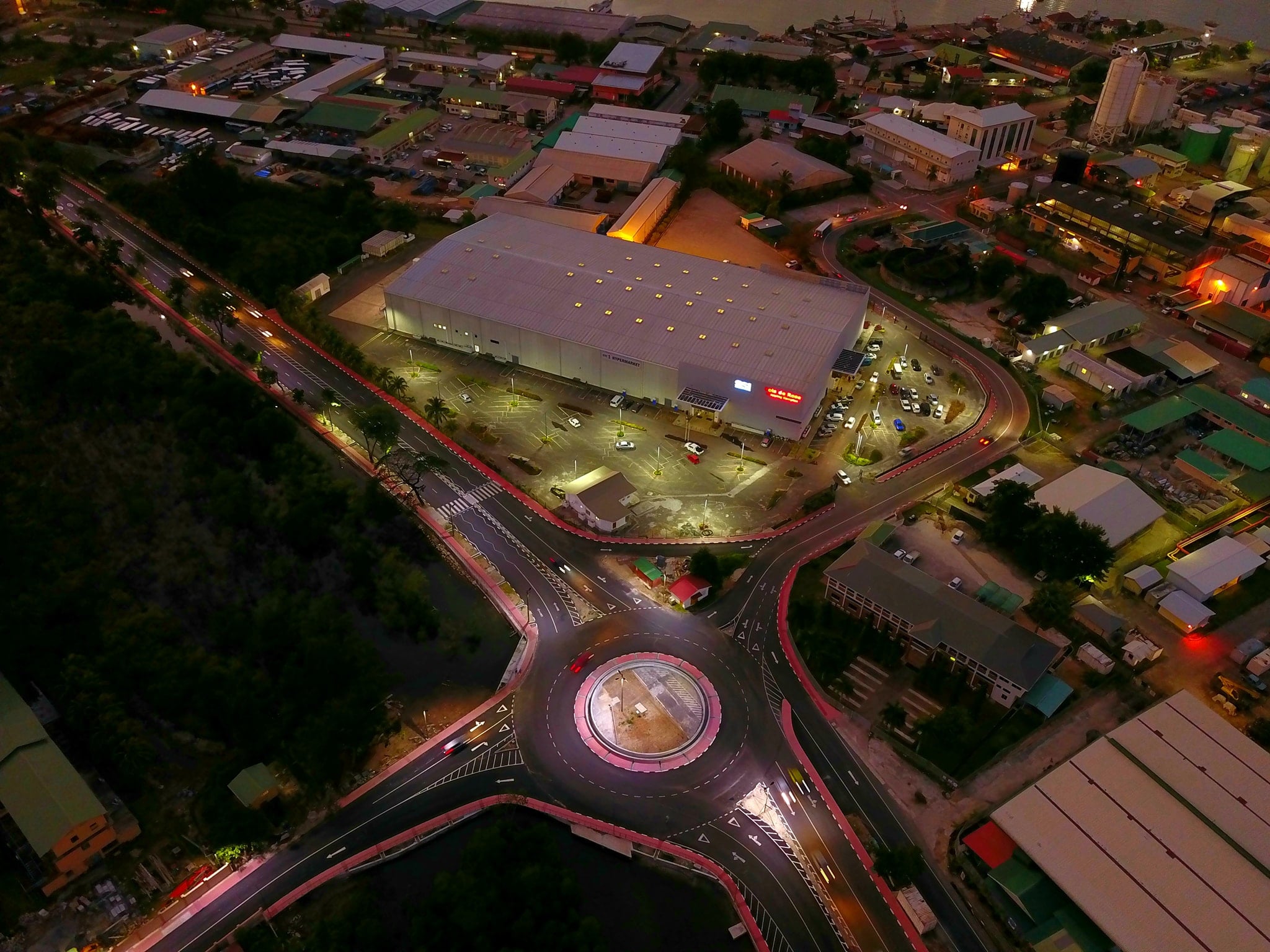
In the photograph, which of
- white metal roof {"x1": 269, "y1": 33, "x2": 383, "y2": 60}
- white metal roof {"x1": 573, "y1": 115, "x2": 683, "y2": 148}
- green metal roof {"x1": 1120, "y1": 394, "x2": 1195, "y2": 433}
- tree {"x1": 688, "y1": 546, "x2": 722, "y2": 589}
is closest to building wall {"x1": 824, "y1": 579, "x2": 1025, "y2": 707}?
tree {"x1": 688, "y1": 546, "x2": 722, "y2": 589}

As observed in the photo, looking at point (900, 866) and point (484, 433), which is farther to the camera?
point (484, 433)

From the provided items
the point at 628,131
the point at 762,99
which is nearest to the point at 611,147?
the point at 628,131

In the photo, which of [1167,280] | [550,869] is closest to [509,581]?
[550,869]

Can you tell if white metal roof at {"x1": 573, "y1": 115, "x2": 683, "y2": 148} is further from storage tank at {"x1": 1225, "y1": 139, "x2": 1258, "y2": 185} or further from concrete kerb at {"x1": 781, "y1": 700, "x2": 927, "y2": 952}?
concrete kerb at {"x1": 781, "y1": 700, "x2": 927, "y2": 952}

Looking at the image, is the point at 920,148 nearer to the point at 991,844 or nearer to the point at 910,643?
the point at 910,643

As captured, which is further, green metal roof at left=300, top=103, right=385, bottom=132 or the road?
green metal roof at left=300, top=103, right=385, bottom=132

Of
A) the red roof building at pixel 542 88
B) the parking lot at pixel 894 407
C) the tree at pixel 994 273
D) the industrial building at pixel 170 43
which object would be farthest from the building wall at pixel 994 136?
the industrial building at pixel 170 43

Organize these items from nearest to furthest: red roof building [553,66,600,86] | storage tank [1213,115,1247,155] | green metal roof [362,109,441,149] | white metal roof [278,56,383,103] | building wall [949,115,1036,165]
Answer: storage tank [1213,115,1247,155] < green metal roof [362,109,441,149] < building wall [949,115,1036,165] < white metal roof [278,56,383,103] < red roof building [553,66,600,86]
